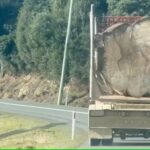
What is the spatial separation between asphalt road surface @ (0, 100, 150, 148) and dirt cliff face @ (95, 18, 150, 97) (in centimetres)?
176

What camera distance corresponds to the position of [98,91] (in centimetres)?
2141

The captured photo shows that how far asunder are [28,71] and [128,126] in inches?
1527

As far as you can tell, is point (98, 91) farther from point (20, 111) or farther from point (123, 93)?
point (20, 111)

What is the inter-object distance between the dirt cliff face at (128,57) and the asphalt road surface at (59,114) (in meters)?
1.76

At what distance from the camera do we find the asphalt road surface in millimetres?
22094

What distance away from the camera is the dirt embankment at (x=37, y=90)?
169 feet

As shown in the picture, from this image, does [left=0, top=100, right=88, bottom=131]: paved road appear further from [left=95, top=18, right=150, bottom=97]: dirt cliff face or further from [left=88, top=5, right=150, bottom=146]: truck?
[left=88, top=5, right=150, bottom=146]: truck

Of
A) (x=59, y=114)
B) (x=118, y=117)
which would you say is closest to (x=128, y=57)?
(x=118, y=117)

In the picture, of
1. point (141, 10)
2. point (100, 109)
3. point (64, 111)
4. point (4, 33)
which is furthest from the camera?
point (4, 33)

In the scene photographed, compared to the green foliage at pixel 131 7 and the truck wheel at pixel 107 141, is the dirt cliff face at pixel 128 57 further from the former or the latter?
the green foliage at pixel 131 7

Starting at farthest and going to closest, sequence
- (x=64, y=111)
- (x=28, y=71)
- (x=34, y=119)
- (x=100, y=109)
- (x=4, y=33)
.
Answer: (x=4, y=33)
(x=28, y=71)
(x=64, y=111)
(x=34, y=119)
(x=100, y=109)

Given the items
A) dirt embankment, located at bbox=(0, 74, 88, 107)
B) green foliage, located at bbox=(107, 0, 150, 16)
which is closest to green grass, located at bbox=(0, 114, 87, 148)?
dirt embankment, located at bbox=(0, 74, 88, 107)

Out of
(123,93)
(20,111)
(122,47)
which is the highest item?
(122,47)

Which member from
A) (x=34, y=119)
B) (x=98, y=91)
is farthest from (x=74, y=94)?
(x=98, y=91)
